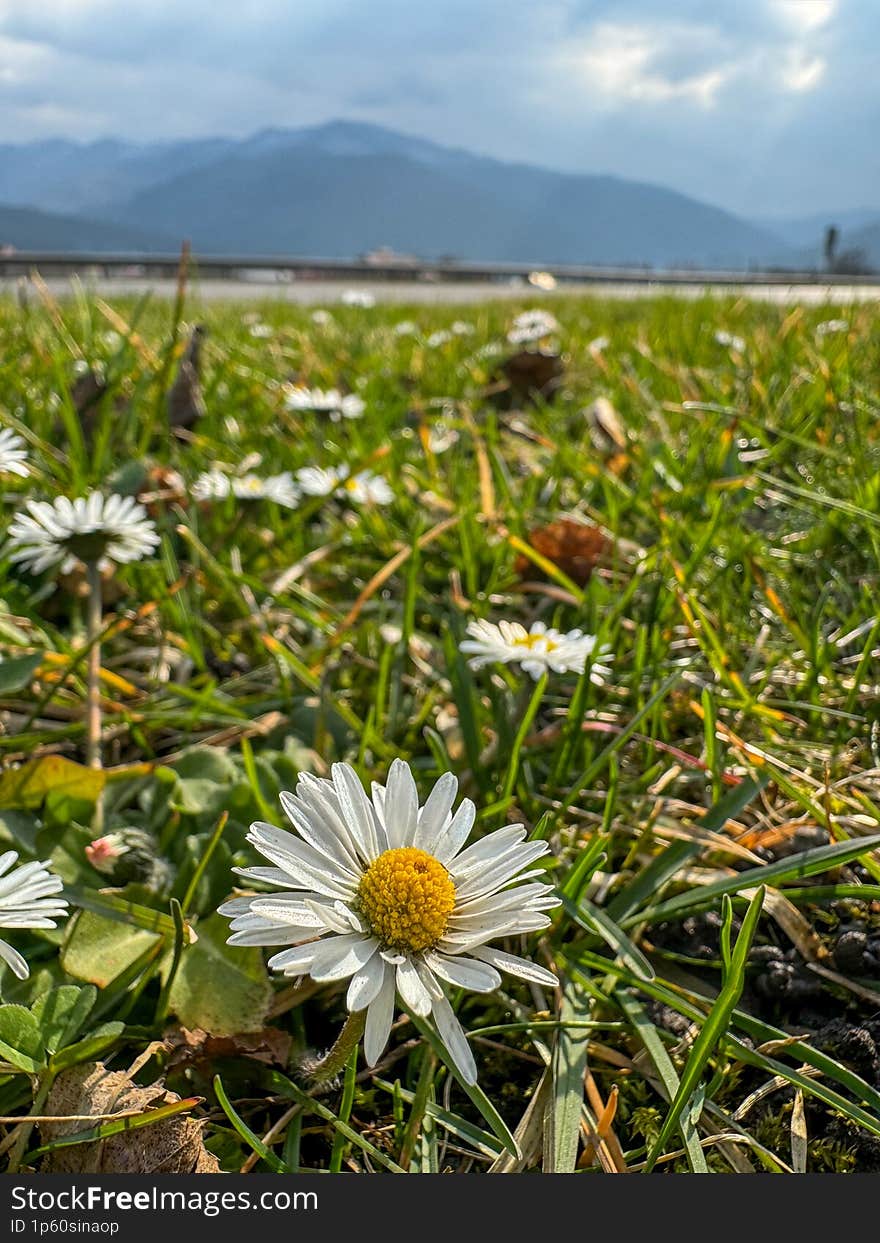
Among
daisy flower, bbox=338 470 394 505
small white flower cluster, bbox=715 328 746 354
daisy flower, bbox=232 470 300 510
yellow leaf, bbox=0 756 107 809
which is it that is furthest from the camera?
small white flower cluster, bbox=715 328 746 354

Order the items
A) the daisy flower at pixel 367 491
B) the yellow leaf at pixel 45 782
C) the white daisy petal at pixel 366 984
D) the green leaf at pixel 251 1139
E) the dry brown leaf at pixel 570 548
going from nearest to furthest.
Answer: the white daisy petal at pixel 366 984 → the green leaf at pixel 251 1139 → the yellow leaf at pixel 45 782 → the dry brown leaf at pixel 570 548 → the daisy flower at pixel 367 491

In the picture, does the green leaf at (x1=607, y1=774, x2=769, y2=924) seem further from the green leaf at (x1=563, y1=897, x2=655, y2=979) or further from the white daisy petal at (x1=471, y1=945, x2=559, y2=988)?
the white daisy petal at (x1=471, y1=945, x2=559, y2=988)

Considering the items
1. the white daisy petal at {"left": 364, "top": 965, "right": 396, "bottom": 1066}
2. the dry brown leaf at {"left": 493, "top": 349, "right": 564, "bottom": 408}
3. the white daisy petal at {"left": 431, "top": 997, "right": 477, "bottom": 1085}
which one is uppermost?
the dry brown leaf at {"left": 493, "top": 349, "right": 564, "bottom": 408}

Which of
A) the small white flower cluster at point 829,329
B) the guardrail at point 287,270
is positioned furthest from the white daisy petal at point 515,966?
the guardrail at point 287,270

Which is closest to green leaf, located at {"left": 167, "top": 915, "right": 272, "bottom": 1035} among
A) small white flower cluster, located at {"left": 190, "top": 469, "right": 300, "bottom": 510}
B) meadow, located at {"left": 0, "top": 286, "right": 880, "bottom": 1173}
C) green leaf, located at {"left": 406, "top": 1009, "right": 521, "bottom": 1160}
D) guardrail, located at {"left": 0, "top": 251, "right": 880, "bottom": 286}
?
meadow, located at {"left": 0, "top": 286, "right": 880, "bottom": 1173}

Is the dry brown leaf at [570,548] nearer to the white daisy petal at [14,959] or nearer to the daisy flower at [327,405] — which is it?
the daisy flower at [327,405]

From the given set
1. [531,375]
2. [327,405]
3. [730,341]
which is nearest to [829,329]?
[730,341]

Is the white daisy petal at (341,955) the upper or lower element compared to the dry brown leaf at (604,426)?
lower

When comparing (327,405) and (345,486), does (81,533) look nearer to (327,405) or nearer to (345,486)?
(345,486)
